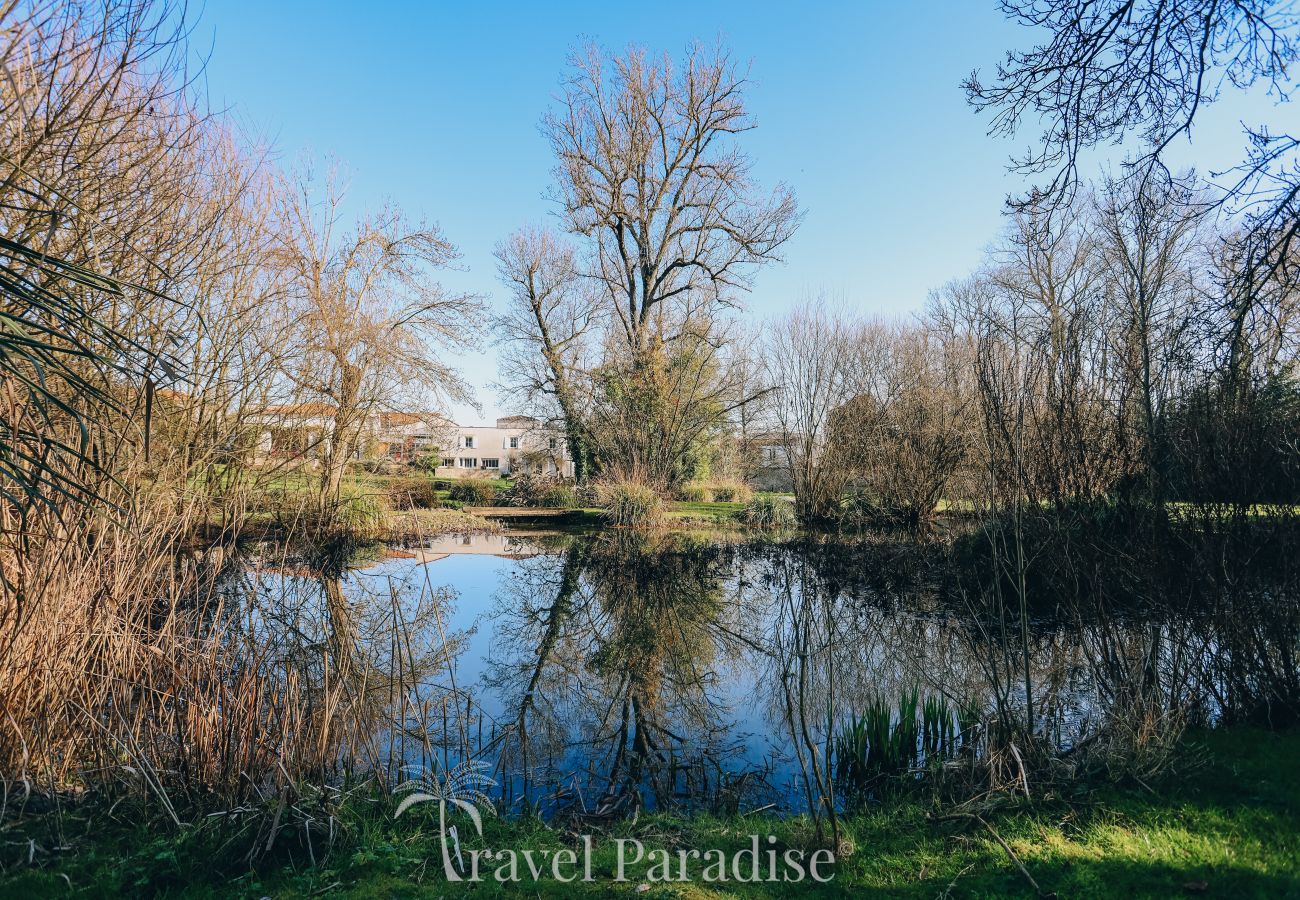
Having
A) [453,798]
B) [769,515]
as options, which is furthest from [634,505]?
[453,798]

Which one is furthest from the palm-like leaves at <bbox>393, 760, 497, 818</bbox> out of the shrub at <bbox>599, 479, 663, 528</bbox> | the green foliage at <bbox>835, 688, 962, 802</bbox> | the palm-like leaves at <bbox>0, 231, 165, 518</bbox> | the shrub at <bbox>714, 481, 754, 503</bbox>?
the shrub at <bbox>714, 481, 754, 503</bbox>

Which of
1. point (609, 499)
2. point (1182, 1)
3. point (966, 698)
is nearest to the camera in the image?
point (1182, 1)

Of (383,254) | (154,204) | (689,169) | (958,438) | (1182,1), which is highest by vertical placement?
(689,169)

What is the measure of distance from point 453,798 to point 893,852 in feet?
7.07

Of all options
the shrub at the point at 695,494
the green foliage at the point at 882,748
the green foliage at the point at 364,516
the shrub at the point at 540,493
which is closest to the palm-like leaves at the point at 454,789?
the green foliage at the point at 882,748

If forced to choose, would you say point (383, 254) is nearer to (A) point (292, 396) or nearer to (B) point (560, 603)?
(A) point (292, 396)

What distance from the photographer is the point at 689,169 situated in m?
22.1

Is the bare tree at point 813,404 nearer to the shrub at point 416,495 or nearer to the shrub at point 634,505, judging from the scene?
the shrub at point 634,505

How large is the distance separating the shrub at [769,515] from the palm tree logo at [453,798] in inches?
546

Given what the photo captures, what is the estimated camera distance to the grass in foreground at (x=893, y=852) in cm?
273

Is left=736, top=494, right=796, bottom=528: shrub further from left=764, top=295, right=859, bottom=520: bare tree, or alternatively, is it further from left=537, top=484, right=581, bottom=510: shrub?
left=537, top=484, right=581, bottom=510: shrub

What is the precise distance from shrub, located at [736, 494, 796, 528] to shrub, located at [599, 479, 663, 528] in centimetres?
247

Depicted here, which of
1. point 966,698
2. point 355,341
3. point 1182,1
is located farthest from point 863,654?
point 355,341

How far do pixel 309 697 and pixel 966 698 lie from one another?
14.7 feet
